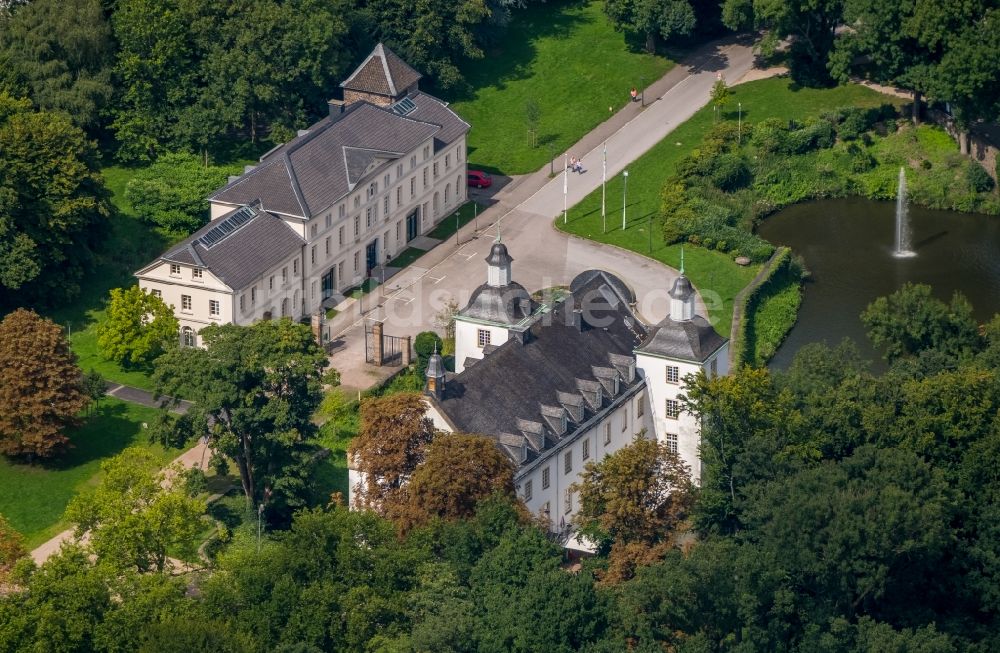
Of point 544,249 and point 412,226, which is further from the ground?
point 412,226

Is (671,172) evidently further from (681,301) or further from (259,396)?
(259,396)

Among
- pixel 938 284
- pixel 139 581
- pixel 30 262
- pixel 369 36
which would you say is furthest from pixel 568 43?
pixel 139 581

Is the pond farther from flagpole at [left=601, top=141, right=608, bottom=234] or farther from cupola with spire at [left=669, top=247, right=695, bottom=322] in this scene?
cupola with spire at [left=669, top=247, right=695, bottom=322]

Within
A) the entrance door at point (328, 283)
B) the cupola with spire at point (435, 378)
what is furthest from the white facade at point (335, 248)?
the cupola with spire at point (435, 378)

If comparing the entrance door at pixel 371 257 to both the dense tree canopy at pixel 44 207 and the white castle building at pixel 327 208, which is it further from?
the dense tree canopy at pixel 44 207

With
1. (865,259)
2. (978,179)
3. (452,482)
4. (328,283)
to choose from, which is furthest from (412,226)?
(452,482)

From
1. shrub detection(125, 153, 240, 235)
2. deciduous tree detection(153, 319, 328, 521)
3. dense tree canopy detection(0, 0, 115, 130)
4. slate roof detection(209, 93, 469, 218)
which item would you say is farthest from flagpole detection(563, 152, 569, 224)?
deciduous tree detection(153, 319, 328, 521)

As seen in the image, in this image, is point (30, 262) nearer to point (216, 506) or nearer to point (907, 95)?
point (216, 506)
